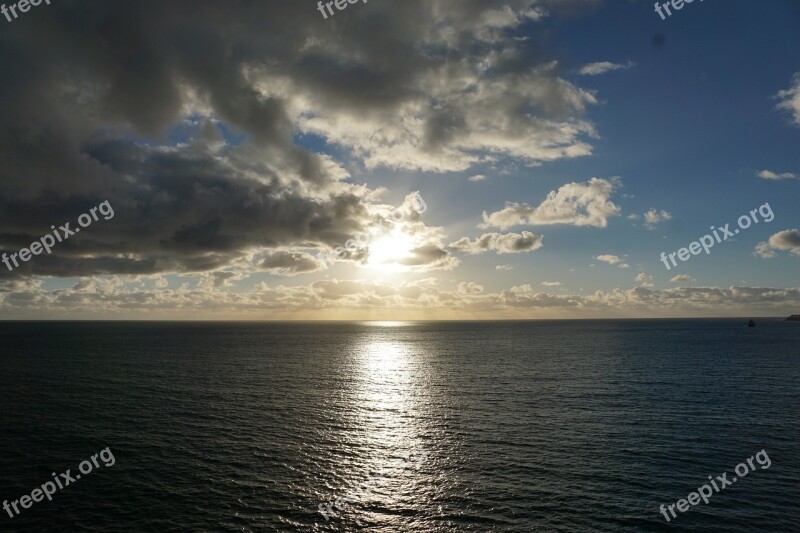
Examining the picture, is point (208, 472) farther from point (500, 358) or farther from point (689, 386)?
point (500, 358)

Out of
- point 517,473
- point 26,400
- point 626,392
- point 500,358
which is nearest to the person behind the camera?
point 517,473

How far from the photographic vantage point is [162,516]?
40.2 m

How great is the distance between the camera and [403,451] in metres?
57.0

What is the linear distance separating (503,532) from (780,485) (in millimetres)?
31162

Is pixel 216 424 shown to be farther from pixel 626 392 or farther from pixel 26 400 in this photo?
pixel 626 392

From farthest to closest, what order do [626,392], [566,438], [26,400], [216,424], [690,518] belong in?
[626,392], [26,400], [216,424], [566,438], [690,518]

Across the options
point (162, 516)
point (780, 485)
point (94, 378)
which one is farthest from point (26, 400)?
point (780, 485)

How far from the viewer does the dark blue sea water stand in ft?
132

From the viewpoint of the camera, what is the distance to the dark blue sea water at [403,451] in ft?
132

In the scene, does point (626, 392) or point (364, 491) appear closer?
point (364, 491)

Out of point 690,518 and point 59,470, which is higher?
point 59,470

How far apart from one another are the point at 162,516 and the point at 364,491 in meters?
18.5

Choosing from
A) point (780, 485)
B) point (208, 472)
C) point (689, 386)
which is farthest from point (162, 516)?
point (689, 386)

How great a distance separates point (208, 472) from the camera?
49.2 m
